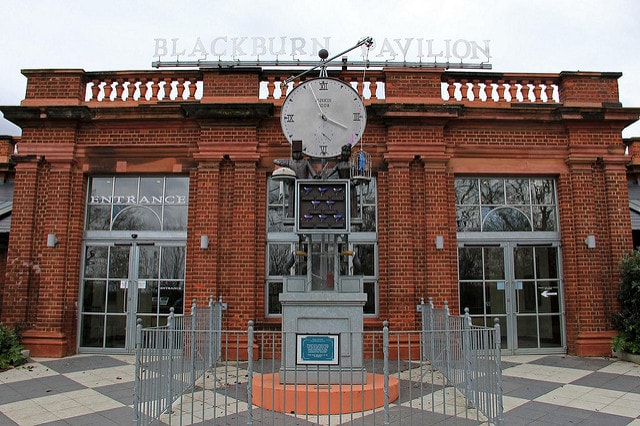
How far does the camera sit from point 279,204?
10.1 metres

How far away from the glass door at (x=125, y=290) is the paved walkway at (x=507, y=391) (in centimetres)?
54

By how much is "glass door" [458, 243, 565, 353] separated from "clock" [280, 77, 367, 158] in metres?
4.29

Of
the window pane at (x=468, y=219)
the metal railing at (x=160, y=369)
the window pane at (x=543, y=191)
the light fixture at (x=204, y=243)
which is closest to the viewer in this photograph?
the metal railing at (x=160, y=369)

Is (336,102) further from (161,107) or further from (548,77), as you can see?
(548,77)

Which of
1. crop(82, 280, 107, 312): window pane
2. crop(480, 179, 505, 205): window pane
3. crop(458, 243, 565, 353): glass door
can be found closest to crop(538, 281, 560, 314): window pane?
crop(458, 243, 565, 353): glass door

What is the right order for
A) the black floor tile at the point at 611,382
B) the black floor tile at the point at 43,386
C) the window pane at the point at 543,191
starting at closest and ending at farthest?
the black floor tile at the point at 43,386
the black floor tile at the point at 611,382
the window pane at the point at 543,191

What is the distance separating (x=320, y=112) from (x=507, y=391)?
197 inches

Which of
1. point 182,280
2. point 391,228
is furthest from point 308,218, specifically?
point 182,280

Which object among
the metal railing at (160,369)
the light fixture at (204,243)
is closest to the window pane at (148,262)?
the light fixture at (204,243)

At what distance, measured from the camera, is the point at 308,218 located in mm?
6484

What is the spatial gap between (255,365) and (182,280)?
2.50 m

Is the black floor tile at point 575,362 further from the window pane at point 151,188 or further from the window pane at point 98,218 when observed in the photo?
the window pane at point 98,218

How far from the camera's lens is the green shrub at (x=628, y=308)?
29.9ft

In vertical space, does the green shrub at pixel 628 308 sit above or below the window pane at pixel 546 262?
below
